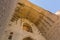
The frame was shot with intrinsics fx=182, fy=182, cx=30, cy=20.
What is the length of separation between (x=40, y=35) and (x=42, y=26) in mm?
251

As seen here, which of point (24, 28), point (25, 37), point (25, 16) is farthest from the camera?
point (25, 16)

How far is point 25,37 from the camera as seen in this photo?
3195mm

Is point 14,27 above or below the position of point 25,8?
below

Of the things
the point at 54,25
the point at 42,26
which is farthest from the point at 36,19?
the point at 54,25

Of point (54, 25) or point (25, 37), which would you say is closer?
point (25, 37)

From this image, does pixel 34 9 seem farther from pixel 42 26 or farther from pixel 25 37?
pixel 25 37

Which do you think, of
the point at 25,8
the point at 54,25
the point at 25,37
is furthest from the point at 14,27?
the point at 54,25

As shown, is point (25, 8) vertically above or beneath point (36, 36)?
above

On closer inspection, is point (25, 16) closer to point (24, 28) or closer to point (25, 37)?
point (24, 28)

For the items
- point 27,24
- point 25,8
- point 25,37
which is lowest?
point 25,37

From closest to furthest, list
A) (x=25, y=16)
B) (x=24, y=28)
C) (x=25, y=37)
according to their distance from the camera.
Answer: (x=25, y=37) < (x=24, y=28) < (x=25, y=16)

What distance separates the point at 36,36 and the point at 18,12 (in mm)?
608

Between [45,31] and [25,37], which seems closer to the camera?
[25,37]

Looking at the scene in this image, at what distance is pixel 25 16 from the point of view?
3697mm
